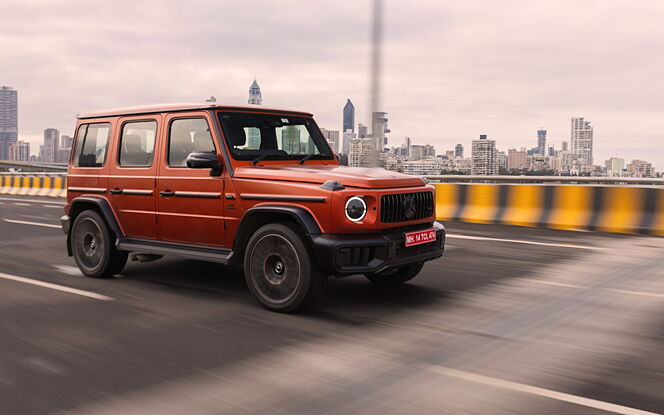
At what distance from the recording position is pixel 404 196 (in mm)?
5668

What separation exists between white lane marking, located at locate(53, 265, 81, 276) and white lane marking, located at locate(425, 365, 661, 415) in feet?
16.2

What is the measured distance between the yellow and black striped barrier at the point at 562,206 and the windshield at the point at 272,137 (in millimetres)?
6687

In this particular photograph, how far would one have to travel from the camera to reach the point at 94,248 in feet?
23.7

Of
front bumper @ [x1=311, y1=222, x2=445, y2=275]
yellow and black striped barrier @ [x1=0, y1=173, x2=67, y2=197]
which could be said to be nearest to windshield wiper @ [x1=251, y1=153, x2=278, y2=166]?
front bumper @ [x1=311, y1=222, x2=445, y2=275]

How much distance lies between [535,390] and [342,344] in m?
1.44

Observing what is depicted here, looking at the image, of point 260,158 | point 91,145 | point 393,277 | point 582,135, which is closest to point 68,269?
point 91,145

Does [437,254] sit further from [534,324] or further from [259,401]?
[259,401]

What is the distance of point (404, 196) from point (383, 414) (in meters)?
2.58

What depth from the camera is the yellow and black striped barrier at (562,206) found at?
11.3 meters

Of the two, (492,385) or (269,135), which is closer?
(492,385)

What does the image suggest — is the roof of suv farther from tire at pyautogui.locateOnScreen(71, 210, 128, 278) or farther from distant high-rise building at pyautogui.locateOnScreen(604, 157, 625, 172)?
distant high-rise building at pyautogui.locateOnScreen(604, 157, 625, 172)

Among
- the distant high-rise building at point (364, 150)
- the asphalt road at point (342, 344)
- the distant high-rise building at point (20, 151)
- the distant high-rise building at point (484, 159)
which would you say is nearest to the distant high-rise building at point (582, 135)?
the distant high-rise building at point (484, 159)

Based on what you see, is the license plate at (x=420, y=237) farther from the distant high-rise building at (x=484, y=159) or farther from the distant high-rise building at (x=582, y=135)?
the distant high-rise building at (x=582, y=135)

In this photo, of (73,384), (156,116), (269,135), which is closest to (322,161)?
(269,135)
